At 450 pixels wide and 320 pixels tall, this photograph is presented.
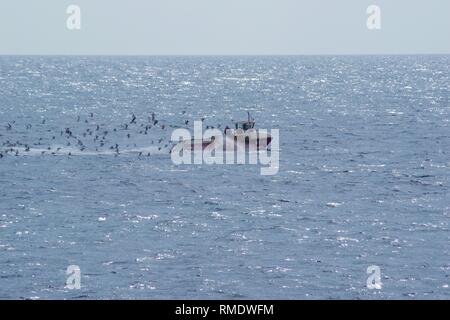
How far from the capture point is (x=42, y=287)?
53.6m

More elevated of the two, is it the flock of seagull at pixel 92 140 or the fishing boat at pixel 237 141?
the fishing boat at pixel 237 141

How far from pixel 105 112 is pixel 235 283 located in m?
149

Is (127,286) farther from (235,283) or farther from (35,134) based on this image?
(35,134)
